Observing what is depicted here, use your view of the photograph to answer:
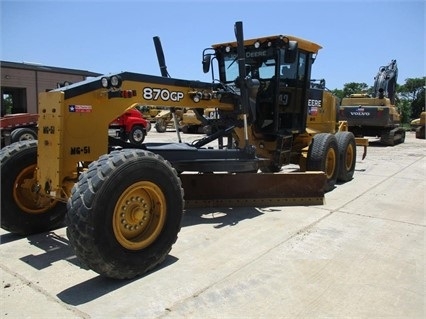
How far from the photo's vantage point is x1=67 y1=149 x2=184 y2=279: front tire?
3392 millimetres

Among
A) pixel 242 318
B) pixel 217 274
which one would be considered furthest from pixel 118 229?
pixel 242 318

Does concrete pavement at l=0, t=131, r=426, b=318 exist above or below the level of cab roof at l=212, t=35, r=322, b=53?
below

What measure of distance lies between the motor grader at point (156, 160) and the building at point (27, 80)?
28.4 metres

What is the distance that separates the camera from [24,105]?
33.9m

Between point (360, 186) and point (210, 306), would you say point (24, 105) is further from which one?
point (210, 306)

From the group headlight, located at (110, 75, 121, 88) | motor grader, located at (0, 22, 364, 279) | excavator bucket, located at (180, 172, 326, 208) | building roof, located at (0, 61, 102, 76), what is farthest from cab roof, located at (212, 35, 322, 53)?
building roof, located at (0, 61, 102, 76)

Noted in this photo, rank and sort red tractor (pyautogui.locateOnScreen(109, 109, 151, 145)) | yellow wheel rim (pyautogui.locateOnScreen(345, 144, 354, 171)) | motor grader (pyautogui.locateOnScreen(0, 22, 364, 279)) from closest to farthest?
motor grader (pyautogui.locateOnScreen(0, 22, 364, 279))
yellow wheel rim (pyautogui.locateOnScreen(345, 144, 354, 171))
red tractor (pyautogui.locateOnScreen(109, 109, 151, 145))

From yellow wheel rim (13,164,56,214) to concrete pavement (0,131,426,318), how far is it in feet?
1.15

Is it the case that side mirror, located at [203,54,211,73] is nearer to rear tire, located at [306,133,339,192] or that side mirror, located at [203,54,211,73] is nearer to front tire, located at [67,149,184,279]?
rear tire, located at [306,133,339,192]

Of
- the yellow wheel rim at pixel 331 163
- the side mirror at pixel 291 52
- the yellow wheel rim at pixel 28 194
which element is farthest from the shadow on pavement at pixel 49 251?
the yellow wheel rim at pixel 331 163

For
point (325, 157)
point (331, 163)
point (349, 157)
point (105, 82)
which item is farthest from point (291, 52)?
point (349, 157)

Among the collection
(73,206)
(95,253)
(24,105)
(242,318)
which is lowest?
(242,318)

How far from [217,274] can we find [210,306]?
0.60m

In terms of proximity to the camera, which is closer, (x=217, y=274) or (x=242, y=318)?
(x=242, y=318)
